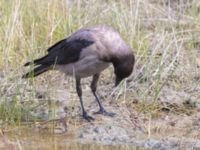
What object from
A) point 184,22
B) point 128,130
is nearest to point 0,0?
point 184,22

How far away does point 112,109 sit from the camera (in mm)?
7855

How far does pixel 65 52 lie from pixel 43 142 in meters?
1.05

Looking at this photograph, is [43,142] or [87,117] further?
[87,117]

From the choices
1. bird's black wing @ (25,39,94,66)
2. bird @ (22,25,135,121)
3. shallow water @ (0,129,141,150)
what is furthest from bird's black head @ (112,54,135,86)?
shallow water @ (0,129,141,150)

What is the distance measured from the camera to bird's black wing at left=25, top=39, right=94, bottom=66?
7438 millimetres

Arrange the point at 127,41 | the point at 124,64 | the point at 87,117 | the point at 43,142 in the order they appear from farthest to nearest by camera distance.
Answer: the point at 127,41, the point at 87,117, the point at 124,64, the point at 43,142

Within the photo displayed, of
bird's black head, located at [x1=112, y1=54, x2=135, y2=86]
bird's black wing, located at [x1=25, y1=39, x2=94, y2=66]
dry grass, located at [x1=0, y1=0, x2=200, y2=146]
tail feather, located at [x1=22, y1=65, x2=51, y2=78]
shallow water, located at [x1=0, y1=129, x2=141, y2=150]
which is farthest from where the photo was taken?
dry grass, located at [x1=0, y1=0, x2=200, y2=146]

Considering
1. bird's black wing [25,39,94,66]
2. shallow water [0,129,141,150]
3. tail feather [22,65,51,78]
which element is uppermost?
bird's black wing [25,39,94,66]

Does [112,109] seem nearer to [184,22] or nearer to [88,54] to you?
[88,54]

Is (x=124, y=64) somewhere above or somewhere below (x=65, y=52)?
below

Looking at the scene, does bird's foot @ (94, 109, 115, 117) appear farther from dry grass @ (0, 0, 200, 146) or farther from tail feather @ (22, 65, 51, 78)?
tail feather @ (22, 65, 51, 78)

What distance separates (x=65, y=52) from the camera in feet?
24.8

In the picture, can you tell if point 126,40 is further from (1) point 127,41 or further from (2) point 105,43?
(2) point 105,43

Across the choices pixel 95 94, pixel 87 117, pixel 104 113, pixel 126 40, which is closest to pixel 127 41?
pixel 126 40
